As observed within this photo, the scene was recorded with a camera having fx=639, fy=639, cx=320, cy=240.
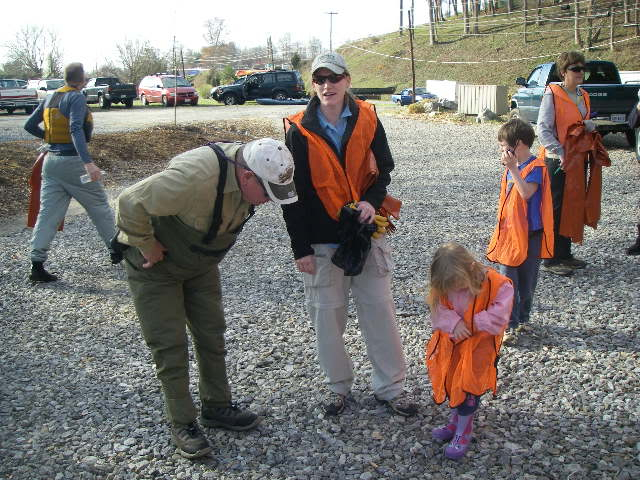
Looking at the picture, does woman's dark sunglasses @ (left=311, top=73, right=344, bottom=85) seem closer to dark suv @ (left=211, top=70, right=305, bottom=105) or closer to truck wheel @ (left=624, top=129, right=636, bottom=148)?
truck wheel @ (left=624, top=129, right=636, bottom=148)

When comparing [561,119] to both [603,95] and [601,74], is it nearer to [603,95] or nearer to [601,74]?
[603,95]

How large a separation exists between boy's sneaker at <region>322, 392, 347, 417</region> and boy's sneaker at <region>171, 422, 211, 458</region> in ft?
2.25

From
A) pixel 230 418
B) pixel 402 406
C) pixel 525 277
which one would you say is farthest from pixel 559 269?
pixel 230 418

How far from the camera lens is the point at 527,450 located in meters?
3.09

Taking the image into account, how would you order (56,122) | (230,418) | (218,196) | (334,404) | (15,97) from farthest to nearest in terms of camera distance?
(15,97), (56,122), (334,404), (230,418), (218,196)

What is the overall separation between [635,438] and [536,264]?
4.78 feet

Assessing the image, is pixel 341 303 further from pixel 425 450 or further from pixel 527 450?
pixel 527 450

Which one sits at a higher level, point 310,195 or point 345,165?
point 345,165

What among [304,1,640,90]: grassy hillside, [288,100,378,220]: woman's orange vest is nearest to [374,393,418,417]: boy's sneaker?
[288,100,378,220]: woman's orange vest

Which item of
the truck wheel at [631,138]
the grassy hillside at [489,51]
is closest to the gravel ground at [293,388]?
the truck wheel at [631,138]

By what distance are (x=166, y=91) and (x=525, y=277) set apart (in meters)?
32.0

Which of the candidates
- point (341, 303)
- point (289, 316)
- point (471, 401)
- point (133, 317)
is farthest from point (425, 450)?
point (133, 317)

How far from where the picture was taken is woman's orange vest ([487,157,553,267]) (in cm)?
423

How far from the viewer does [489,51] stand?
48.1 metres
